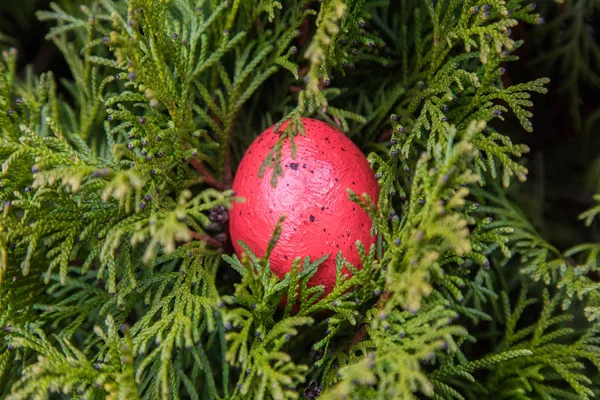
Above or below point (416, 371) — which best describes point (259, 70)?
above

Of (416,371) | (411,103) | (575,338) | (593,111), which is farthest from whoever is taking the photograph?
(593,111)

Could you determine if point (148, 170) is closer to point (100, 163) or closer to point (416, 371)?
point (100, 163)

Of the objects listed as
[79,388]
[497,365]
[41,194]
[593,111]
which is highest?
[593,111]

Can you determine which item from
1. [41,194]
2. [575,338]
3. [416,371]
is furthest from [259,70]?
[575,338]
